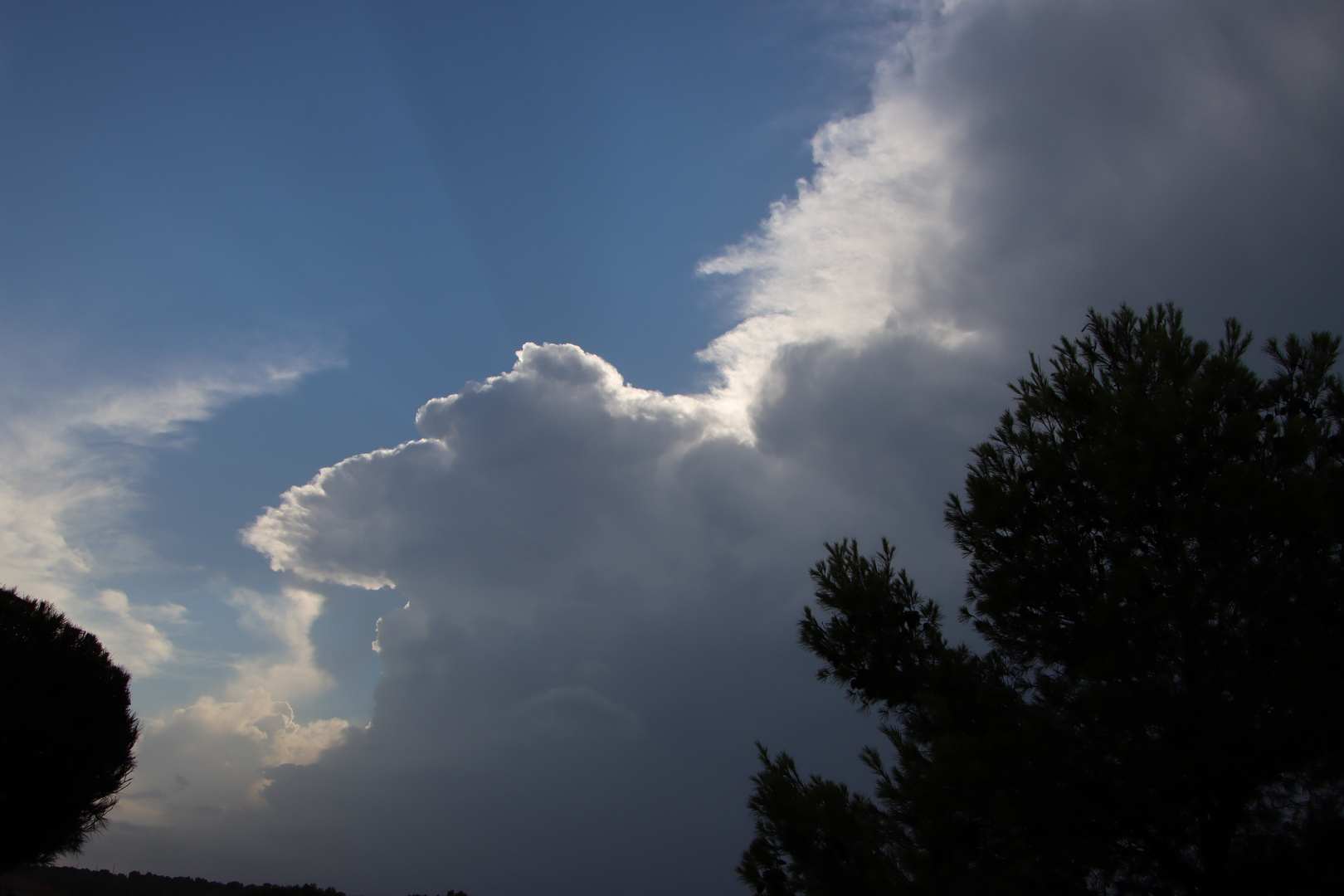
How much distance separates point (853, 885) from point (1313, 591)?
18.4ft

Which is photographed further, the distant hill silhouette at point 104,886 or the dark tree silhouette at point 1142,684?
the distant hill silhouette at point 104,886

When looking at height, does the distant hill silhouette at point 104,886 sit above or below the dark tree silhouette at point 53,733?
below

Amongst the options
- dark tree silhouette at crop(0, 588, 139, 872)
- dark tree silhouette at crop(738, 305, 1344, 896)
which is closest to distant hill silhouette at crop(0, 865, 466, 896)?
dark tree silhouette at crop(0, 588, 139, 872)

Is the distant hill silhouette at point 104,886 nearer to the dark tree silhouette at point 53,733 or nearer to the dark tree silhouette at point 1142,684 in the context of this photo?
the dark tree silhouette at point 53,733

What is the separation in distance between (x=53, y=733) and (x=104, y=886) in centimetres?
3368

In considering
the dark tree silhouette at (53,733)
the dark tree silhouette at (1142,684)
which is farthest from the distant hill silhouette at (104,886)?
the dark tree silhouette at (1142,684)

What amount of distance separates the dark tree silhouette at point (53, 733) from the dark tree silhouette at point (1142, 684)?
23.2m

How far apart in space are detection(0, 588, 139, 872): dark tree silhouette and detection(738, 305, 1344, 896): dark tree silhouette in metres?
23.2

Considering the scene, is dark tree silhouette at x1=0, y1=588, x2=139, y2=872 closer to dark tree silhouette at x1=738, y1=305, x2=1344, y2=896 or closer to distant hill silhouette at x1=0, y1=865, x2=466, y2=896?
distant hill silhouette at x1=0, y1=865, x2=466, y2=896

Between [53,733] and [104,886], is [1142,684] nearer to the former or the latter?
[53,733]

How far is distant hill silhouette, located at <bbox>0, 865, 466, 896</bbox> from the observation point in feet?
96.1

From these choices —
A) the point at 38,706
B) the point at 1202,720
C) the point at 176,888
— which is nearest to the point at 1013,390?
the point at 1202,720

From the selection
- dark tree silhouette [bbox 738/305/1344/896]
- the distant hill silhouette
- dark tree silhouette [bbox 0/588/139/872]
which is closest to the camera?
dark tree silhouette [bbox 738/305/1344/896]

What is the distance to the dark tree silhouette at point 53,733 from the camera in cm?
1919
